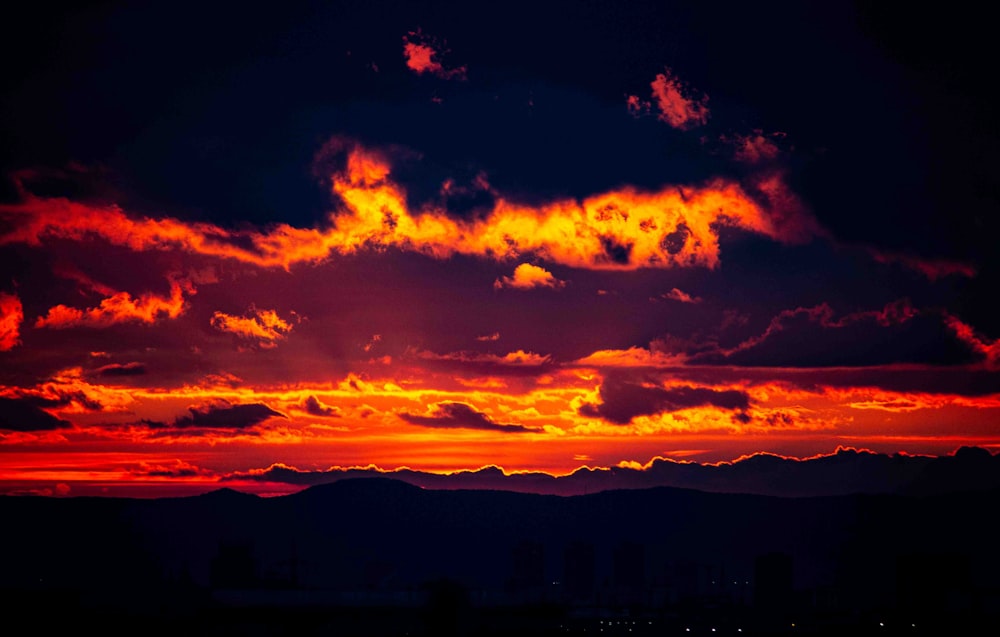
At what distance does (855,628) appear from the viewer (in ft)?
507

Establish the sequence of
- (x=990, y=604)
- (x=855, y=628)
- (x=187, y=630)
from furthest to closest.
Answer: (x=990, y=604) < (x=855, y=628) < (x=187, y=630)

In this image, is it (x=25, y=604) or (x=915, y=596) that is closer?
(x=25, y=604)

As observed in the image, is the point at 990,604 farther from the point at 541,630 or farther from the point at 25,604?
the point at 25,604

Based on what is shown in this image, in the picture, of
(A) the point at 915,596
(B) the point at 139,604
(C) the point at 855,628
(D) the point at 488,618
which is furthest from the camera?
(C) the point at 855,628

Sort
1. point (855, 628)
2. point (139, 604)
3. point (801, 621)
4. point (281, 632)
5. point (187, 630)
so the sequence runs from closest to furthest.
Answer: point (187, 630) < point (281, 632) < point (139, 604) < point (855, 628) < point (801, 621)

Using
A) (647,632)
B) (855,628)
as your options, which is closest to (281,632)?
(855,628)

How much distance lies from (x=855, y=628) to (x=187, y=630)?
101807mm

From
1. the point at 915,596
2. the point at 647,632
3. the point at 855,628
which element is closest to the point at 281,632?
the point at 915,596

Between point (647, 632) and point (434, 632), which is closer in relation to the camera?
point (434, 632)

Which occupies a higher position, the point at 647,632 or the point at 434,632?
the point at 434,632

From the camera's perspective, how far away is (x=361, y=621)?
332ft

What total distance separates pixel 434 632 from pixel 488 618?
4620 cm

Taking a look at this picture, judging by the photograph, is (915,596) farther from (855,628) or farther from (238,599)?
(238,599)

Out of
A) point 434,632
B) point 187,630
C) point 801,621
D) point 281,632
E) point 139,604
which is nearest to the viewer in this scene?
point 434,632
